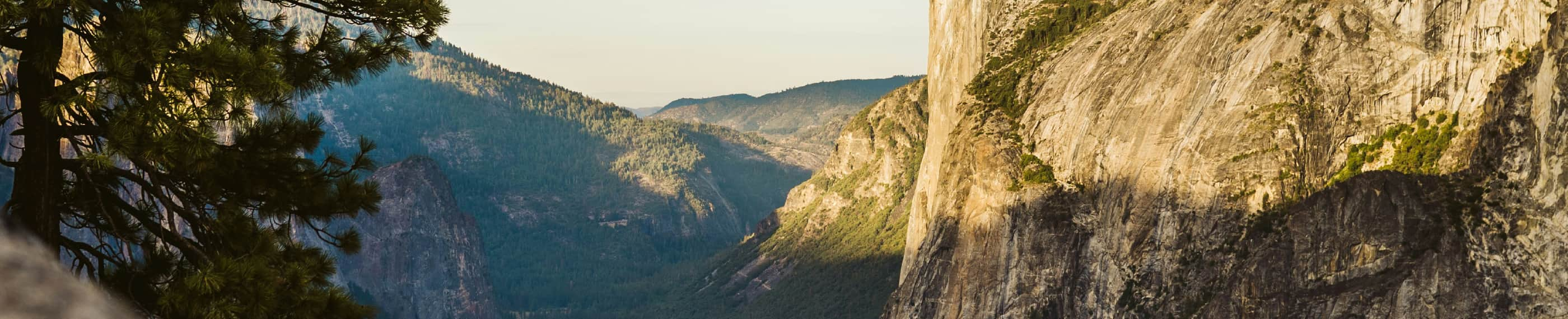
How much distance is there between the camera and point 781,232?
646 feet

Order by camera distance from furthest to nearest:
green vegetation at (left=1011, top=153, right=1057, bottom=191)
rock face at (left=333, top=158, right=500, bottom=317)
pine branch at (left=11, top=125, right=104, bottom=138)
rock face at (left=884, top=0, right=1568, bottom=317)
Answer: rock face at (left=333, top=158, right=500, bottom=317) → green vegetation at (left=1011, top=153, right=1057, bottom=191) → rock face at (left=884, top=0, right=1568, bottom=317) → pine branch at (left=11, top=125, right=104, bottom=138)

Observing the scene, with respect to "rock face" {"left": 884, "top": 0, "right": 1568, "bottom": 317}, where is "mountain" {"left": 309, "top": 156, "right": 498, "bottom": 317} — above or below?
below

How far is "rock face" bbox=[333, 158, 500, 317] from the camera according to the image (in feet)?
554

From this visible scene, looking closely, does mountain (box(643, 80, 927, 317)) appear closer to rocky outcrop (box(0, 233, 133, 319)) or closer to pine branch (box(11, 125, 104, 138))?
pine branch (box(11, 125, 104, 138))

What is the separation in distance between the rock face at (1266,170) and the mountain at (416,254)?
10776 cm

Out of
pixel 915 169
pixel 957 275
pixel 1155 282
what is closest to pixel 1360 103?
pixel 1155 282

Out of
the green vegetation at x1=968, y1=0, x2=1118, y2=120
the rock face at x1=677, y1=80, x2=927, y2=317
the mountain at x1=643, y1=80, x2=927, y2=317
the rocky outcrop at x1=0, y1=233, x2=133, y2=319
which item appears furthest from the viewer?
the mountain at x1=643, y1=80, x2=927, y2=317

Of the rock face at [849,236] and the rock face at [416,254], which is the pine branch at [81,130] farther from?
the rock face at [416,254]

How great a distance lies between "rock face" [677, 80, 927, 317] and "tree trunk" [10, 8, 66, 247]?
119 m

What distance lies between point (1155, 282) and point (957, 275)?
1678 centimetres

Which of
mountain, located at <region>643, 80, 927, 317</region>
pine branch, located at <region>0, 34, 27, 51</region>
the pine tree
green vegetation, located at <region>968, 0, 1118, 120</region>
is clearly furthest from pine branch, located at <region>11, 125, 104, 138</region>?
mountain, located at <region>643, 80, 927, 317</region>

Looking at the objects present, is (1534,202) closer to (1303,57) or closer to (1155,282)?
(1303,57)

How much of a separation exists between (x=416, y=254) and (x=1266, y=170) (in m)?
140

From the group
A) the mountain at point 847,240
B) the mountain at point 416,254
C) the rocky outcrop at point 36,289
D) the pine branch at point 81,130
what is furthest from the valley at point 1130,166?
the mountain at point 416,254
